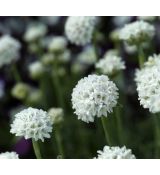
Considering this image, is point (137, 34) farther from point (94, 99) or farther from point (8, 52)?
point (8, 52)

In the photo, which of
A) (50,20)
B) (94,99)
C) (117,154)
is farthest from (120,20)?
(117,154)

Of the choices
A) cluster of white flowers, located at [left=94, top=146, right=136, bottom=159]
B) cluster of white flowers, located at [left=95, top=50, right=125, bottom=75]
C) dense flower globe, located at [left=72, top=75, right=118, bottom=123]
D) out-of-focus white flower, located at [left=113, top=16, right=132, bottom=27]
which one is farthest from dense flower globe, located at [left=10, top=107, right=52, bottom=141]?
out-of-focus white flower, located at [left=113, top=16, right=132, bottom=27]

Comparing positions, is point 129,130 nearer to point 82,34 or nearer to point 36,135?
point 82,34

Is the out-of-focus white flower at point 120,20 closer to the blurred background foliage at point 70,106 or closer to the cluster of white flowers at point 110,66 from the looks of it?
the blurred background foliage at point 70,106

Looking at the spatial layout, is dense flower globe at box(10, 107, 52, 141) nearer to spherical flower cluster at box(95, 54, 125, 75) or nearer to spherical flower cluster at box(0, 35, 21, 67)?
spherical flower cluster at box(95, 54, 125, 75)

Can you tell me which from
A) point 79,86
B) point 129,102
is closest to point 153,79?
point 79,86
